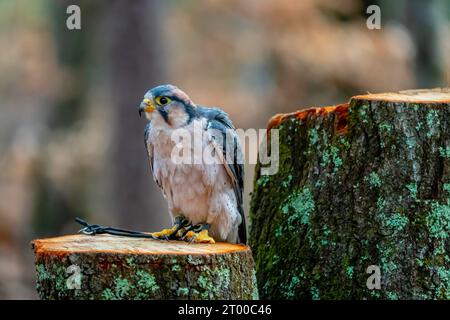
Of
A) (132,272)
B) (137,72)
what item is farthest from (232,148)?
(137,72)

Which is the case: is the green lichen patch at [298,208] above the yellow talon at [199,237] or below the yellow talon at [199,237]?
above

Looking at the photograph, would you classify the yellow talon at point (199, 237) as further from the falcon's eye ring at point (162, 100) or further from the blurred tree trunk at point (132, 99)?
the blurred tree trunk at point (132, 99)

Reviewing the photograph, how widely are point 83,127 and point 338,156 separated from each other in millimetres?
11084

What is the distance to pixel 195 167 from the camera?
523 cm

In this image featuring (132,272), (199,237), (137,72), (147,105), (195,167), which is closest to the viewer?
(132,272)

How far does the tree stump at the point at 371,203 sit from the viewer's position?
509cm

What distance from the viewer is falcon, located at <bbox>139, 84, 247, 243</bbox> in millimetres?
5188

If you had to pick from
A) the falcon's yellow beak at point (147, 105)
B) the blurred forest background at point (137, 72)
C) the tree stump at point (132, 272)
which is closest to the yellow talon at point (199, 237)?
the tree stump at point (132, 272)

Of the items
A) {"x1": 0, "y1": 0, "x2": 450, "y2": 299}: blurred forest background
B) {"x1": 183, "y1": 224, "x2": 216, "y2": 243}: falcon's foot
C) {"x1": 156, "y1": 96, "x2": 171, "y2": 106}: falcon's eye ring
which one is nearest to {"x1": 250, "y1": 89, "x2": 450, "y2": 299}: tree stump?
{"x1": 183, "y1": 224, "x2": 216, "y2": 243}: falcon's foot

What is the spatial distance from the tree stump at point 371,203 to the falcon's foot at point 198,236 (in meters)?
0.73

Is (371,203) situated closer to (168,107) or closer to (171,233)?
(171,233)

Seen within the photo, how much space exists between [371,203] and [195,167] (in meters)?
1.12

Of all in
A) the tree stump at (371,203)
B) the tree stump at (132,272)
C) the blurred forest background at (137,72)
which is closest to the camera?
the tree stump at (132,272)
